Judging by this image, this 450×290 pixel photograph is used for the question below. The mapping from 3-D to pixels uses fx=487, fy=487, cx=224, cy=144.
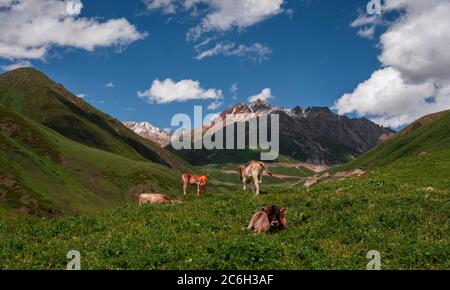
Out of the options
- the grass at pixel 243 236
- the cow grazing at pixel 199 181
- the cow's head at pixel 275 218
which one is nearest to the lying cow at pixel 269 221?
the cow's head at pixel 275 218

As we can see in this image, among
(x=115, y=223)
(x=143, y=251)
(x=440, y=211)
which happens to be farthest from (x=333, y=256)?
(x=115, y=223)

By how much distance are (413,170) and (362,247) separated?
37.8 metres

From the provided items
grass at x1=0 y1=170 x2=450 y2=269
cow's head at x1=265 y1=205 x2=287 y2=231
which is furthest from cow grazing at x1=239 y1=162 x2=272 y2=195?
cow's head at x1=265 y1=205 x2=287 y2=231

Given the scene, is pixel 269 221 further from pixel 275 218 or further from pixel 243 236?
pixel 243 236

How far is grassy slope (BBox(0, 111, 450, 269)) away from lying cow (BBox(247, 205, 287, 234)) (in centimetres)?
65

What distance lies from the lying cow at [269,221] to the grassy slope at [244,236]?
0.65 m

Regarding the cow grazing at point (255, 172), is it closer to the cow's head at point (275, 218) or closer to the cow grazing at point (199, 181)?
the cow grazing at point (199, 181)

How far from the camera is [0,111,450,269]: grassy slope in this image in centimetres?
1766

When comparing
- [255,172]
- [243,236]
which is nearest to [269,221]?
[243,236]

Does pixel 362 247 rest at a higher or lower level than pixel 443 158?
lower

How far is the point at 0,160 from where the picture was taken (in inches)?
7771
